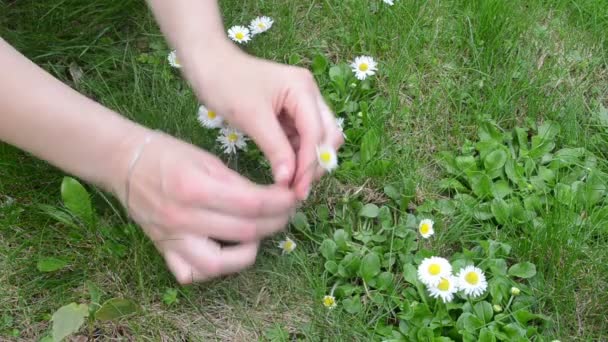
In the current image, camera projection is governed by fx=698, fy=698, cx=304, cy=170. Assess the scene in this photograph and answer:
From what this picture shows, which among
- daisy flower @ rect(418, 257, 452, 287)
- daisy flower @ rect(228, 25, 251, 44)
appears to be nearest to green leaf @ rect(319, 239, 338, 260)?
daisy flower @ rect(418, 257, 452, 287)

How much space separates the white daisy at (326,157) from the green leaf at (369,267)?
266 mm

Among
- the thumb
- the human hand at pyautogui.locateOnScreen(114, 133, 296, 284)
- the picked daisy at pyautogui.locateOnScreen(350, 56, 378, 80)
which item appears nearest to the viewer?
the human hand at pyautogui.locateOnScreen(114, 133, 296, 284)

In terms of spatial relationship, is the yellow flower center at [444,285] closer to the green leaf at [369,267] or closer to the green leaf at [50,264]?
the green leaf at [369,267]

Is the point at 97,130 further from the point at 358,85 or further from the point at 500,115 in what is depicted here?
the point at 500,115

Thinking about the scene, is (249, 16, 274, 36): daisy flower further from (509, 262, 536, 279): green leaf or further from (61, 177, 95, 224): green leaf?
(509, 262, 536, 279): green leaf

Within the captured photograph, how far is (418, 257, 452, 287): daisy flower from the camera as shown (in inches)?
52.3

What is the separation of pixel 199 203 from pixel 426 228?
61 centimetres

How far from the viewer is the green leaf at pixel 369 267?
4.47ft

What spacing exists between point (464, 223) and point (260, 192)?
1.96 ft

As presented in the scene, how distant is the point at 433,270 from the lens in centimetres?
135

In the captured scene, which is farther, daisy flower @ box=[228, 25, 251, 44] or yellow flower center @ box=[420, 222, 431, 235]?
daisy flower @ box=[228, 25, 251, 44]

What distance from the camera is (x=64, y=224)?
143cm

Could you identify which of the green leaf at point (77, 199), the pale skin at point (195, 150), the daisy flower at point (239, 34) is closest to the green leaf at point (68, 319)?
the green leaf at point (77, 199)

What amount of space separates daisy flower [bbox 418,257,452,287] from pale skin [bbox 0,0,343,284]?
336mm
